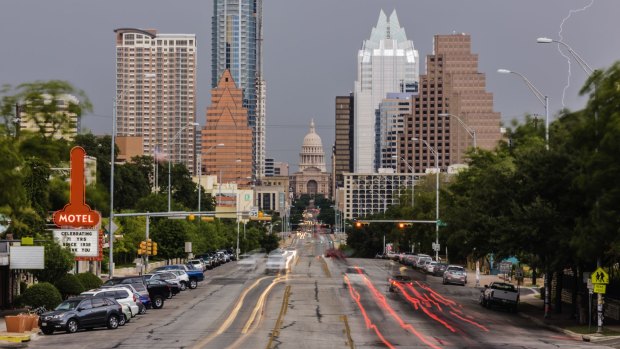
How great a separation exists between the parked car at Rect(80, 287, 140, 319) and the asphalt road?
2.39ft

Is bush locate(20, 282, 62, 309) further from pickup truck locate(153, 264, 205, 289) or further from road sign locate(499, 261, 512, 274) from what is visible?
road sign locate(499, 261, 512, 274)

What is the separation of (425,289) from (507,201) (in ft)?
64.1

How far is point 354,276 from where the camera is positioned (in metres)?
85.8

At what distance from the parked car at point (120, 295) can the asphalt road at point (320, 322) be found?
0.73 m

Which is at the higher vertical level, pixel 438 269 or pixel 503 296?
pixel 503 296

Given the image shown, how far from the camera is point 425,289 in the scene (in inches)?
2810

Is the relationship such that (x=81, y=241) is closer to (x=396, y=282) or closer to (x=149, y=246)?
(x=149, y=246)

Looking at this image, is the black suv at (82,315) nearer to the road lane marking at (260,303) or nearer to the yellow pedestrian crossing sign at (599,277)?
the road lane marking at (260,303)

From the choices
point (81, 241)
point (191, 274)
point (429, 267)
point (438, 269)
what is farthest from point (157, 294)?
point (429, 267)

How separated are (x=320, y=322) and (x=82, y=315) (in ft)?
32.7

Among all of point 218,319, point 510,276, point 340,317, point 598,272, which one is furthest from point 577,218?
point 510,276

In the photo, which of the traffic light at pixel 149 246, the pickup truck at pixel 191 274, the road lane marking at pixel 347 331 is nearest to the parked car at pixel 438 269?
the pickup truck at pixel 191 274

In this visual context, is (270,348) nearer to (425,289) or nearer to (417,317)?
(417,317)

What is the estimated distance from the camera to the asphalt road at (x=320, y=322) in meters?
37.6
